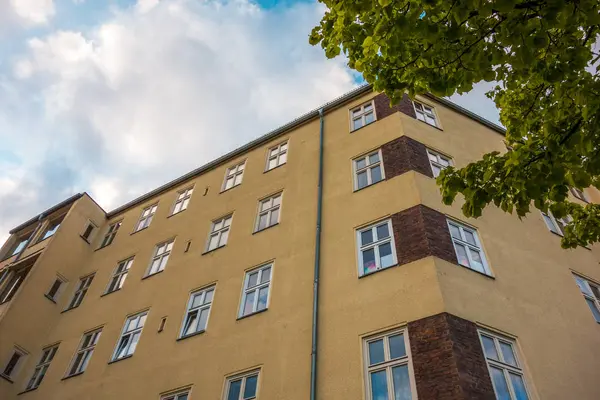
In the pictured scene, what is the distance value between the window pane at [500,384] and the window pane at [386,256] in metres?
3.36

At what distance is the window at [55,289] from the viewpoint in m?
20.0

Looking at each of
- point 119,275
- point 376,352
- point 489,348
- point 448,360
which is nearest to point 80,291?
point 119,275

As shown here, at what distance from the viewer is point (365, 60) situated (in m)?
7.09

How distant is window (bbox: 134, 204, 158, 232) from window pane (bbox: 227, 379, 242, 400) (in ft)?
37.7

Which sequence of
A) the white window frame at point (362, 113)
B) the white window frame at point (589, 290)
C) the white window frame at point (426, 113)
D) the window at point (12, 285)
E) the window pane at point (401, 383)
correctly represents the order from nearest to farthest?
1. the window pane at point (401, 383)
2. the white window frame at point (589, 290)
3. the white window frame at point (426, 113)
4. the white window frame at point (362, 113)
5. the window at point (12, 285)

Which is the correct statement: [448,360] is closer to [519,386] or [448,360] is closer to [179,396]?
[519,386]

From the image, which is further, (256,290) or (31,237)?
(31,237)

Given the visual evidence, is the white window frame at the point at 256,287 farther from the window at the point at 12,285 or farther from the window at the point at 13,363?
the window at the point at 12,285

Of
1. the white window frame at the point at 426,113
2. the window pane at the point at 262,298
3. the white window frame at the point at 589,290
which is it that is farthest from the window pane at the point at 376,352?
the white window frame at the point at 426,113

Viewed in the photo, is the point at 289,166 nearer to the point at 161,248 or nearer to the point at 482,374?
the point at 161,248

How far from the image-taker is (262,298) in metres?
13.2

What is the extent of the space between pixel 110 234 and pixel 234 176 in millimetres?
7927

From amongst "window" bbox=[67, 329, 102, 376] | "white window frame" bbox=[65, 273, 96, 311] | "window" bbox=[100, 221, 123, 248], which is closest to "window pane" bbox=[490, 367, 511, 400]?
"window" bbox=[67, 329, 102, 376]

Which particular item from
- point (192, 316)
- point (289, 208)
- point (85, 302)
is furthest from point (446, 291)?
point (85, 302)
